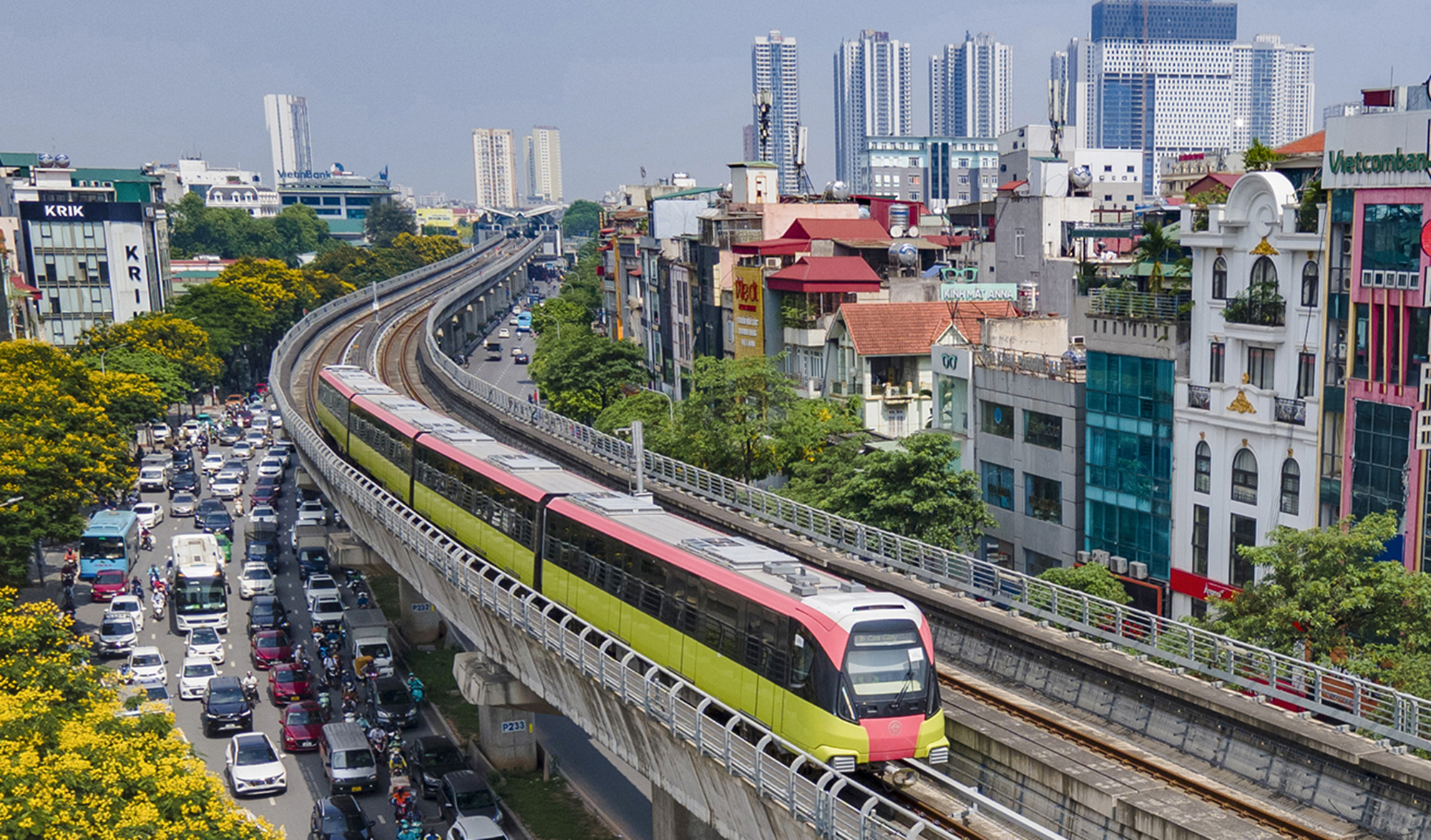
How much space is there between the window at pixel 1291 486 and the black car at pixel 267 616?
36055mm

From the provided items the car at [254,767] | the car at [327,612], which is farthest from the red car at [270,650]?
the car at [254,767]

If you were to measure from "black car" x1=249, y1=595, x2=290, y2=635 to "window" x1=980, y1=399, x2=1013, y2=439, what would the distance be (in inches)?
1096

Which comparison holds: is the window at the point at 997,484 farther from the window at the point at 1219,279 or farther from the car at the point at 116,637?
the car at the point at 116,637

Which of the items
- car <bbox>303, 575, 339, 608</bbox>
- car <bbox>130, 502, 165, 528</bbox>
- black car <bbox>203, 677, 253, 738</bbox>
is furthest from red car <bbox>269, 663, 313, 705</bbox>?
car <bbox>130, 502, 165, 528</bbox>

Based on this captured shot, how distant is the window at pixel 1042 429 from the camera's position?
48.7 metres

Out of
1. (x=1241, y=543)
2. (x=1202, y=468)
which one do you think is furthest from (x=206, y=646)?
(x=1241, y=543)

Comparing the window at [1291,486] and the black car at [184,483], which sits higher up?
the window at [1291,486]

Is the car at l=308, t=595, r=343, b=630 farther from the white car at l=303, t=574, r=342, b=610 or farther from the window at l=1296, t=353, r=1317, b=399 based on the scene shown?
the window at l=1296, t=353, r=1317, b=399

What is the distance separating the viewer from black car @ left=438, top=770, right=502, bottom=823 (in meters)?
37.4

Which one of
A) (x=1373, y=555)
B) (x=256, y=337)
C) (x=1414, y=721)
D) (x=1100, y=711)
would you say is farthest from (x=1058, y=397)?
(x=256, y=337)

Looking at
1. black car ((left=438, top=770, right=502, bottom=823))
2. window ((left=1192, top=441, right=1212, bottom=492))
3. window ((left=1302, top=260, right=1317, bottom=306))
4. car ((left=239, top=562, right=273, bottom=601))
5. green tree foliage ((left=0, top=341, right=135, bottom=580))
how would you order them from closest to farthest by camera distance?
black car ((left=438, top=770, right=502, bottom=823)), window ((left=1302, top=260, right=1317, bottom=306)), window ((left=1192, top=441, right=1212, bottom=492)), green tree foliage ((left=0, top=341, right=135, bottom=580)), car ((left=239, top=562, right=273, bottom=601))

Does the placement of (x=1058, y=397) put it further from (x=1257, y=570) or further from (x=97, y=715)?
(x=97, y=715)

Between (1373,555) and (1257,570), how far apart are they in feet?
17.6

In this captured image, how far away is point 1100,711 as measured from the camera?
27031 mm
